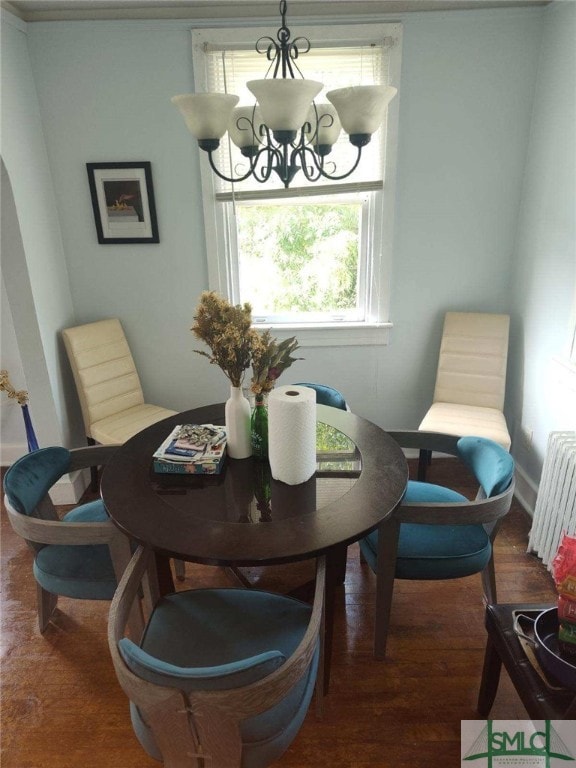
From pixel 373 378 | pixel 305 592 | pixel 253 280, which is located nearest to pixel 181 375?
pixel 253 280

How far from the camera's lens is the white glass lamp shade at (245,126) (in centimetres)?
164

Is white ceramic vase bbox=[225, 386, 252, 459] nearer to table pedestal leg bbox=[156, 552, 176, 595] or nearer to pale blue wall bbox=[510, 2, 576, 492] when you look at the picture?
table pedestal leg bbox=[156, 552, 176, 595]

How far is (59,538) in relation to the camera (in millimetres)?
1531

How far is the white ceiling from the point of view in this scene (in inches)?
90.5

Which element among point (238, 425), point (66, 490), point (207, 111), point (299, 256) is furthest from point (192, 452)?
point (299, 256)

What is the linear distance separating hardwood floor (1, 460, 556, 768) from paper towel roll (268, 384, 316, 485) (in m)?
0.83

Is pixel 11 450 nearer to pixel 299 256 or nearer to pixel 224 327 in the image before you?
pixel 299 256

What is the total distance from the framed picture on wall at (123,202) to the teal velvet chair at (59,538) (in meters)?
1.50

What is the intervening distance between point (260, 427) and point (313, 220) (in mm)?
1638

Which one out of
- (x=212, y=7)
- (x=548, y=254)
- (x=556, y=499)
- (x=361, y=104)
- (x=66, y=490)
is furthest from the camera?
(x=66, y=490)

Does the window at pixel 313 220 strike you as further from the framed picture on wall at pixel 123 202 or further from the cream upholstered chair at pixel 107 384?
the cream upholstered chair at pixel 107 384

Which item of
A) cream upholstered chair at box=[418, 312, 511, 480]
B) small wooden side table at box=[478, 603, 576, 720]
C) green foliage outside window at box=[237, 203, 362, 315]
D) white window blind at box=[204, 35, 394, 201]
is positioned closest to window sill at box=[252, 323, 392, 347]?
green foliage outside window at box=[237, 203, 362, 315]

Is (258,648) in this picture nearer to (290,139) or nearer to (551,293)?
(290,139)

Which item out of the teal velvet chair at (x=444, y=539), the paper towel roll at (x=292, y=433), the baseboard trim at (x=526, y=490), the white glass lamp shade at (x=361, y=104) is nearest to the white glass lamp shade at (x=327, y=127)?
the white glass lamp shade at (x=361, y=104)
